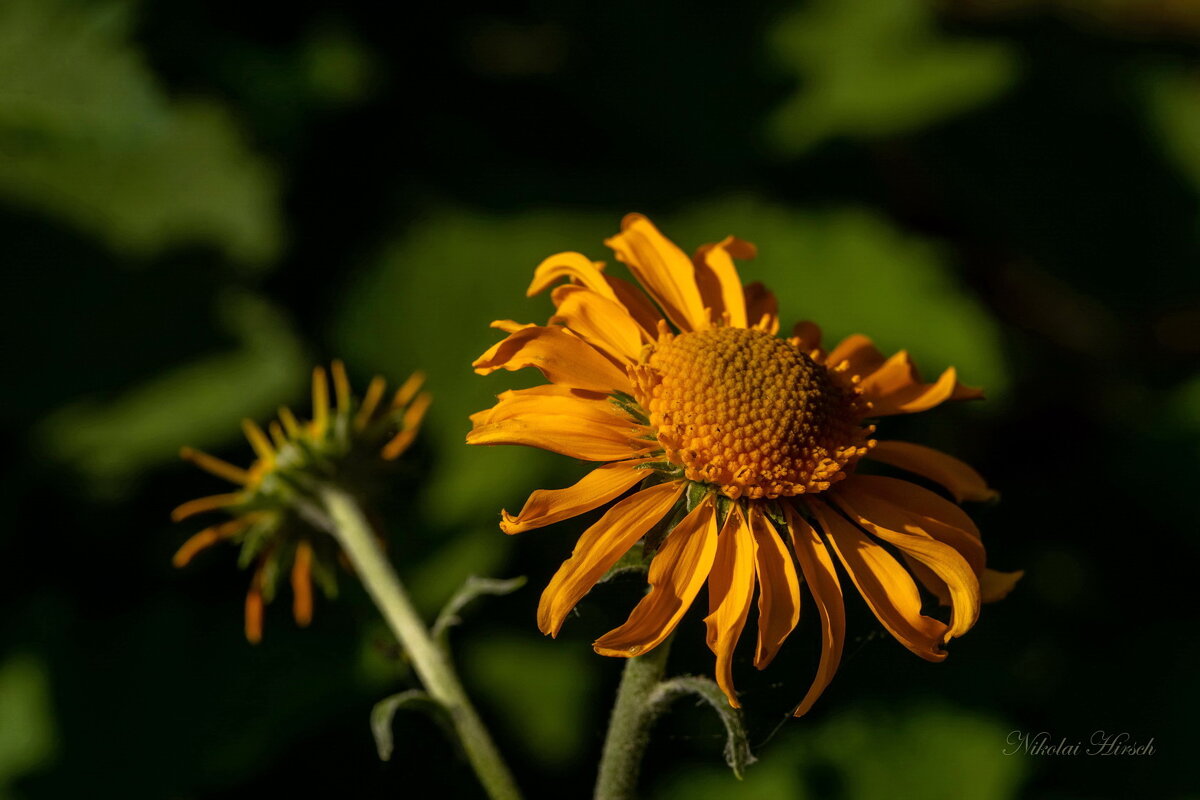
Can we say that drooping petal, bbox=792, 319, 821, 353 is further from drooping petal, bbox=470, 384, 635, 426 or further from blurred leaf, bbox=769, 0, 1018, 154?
blurred leaf, bbox=769, 0, 1018, 154

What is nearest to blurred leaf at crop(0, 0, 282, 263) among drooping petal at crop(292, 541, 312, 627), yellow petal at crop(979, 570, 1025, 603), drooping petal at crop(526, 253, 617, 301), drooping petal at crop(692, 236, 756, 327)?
drooping petal at crop(292, 541, 312, 627)

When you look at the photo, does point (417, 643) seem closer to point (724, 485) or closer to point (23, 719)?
point (724, 485)

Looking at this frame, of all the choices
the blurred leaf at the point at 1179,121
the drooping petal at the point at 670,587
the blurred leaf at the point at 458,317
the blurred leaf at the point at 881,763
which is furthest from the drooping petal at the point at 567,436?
the blurred leaf at the point at 1179,121

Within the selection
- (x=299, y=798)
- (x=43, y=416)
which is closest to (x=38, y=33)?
(x=43, y=416)

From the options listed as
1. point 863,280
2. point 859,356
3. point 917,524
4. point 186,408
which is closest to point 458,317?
point 186,408

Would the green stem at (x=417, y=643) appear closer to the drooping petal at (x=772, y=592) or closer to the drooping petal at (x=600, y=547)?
the drooping petal at (x=600, y=547)

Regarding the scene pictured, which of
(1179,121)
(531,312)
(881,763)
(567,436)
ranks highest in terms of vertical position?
(567,436)
